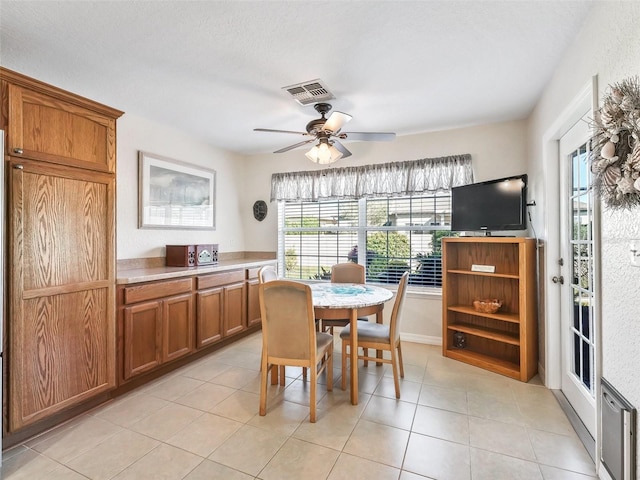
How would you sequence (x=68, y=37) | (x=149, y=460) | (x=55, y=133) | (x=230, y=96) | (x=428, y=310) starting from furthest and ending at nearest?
1. (x=428, y=310)
2. (x=230, y=96)
3. (x=55, y=133)
4. (x=68, y=37)
5. (x=149, y=460)

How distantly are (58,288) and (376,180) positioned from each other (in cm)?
318

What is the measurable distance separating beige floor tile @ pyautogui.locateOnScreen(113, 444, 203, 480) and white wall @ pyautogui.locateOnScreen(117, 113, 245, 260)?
200cm

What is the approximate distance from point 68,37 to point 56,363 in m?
2.04

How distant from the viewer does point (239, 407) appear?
2338 millimetres

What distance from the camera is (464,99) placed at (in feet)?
9.23

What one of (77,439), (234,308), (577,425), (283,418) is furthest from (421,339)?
(77,439)

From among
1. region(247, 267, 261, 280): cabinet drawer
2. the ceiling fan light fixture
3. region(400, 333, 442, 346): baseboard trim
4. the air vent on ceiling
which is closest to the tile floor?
region(400, 333, 442, 346): baseboard trim

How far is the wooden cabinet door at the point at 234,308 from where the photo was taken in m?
3.56

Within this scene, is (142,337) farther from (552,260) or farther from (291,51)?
(552,260)

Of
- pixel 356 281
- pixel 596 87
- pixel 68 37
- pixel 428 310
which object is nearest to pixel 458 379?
pixel 428 310

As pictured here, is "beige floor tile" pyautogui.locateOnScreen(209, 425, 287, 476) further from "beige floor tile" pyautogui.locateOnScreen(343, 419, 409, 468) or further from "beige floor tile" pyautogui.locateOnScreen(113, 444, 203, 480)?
"beige floor tile" pyautogui.locateOnScreen(343, 419, 409, 468)

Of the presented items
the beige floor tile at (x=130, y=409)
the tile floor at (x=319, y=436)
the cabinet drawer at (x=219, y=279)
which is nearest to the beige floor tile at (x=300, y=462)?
the tile floor at (x=319, y=436)

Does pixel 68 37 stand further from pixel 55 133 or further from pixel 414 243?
pixel 414 243

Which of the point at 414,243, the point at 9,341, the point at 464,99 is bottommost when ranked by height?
the point at 9,341
